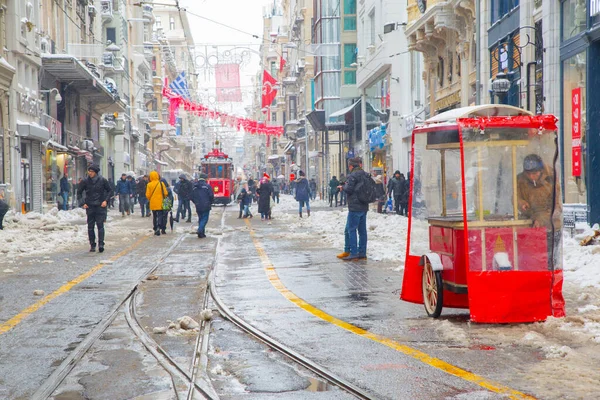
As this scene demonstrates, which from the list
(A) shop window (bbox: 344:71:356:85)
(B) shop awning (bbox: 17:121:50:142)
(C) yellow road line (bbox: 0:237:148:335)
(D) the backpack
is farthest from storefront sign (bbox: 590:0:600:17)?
(A) shop window (bbox: 344:71:356:85)

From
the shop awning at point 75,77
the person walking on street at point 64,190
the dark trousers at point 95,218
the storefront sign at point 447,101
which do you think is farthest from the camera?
the person walking on street at point 64,190

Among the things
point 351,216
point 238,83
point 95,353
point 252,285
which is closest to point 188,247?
point 351,216

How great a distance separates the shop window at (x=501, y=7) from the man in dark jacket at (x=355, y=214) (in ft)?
35.0

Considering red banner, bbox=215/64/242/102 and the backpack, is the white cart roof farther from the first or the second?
red banner, bbox=215/64/242/102

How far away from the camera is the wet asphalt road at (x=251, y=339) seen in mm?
5863

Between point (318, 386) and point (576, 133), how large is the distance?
48.4 feet

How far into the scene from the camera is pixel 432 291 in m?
8.84

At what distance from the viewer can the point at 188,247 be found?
1902cm

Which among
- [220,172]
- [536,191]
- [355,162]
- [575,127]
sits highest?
[575,127]

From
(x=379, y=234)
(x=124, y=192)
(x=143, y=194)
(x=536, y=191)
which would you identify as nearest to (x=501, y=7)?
(x=379, y=234)

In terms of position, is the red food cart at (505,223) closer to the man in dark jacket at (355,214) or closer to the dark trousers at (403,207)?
the man in dark jacket at (355,214)

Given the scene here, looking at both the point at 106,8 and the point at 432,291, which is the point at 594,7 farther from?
the point at 106,8

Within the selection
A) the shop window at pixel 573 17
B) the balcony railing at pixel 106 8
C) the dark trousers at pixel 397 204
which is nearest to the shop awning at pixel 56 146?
the dark trousers at pixel 397 204

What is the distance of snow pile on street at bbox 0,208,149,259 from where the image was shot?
18.1 meters
